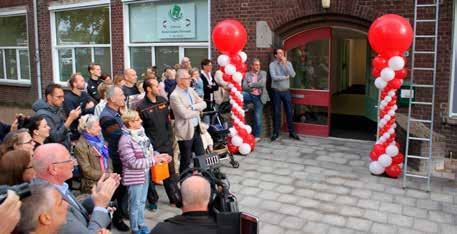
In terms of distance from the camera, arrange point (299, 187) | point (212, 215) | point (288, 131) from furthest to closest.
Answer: point (288, 131) < point (299, 187) < point (212, 215)

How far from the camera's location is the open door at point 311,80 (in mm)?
8719

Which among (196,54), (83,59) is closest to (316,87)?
(196,54)

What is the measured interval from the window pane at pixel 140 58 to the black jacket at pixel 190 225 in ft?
29.8

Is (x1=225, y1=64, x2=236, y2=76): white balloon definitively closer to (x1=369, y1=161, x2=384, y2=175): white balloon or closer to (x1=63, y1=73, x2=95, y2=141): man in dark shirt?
(x1=63, y1=73, x2=95, y2=141): man in dark shirt

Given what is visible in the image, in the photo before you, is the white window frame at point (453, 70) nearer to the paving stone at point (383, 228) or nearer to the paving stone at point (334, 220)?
the paving stone at point (383, 228)

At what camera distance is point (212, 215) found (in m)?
2.64

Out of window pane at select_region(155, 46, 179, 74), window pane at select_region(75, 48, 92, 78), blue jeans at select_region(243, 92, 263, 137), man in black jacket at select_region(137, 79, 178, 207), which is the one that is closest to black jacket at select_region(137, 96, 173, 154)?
man in black jacket at select_region(137, 79, 178, 207)

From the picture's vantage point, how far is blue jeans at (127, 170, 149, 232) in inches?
178

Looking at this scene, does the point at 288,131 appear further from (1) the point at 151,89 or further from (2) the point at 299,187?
(1) the point at 151,89

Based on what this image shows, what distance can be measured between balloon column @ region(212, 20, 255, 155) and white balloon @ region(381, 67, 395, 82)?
2.50 m

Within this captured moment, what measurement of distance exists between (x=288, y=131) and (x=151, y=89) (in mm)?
4577

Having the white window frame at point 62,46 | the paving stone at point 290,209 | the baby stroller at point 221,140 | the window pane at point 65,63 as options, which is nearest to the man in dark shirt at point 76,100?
the baby stroller at point 221,140

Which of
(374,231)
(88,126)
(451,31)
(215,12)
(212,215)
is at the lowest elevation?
(374,231)

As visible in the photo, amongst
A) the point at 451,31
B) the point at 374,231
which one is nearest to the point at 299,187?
the point at 374,231
